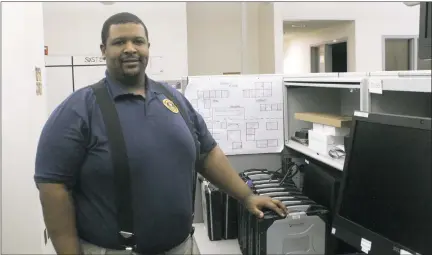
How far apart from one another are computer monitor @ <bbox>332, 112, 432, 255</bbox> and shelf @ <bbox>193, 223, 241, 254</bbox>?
2.68ft

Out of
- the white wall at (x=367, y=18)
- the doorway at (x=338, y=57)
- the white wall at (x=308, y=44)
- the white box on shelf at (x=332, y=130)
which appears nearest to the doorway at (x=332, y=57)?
the doorway at (x=338, y=57)

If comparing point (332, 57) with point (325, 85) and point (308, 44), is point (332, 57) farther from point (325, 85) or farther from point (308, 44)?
point (325, 85)

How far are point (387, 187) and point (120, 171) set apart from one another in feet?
2.48

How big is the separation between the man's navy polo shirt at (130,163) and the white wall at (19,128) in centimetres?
193

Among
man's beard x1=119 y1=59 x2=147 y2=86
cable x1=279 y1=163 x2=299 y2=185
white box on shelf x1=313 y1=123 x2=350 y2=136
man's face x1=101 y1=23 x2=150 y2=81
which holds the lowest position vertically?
cable x1=279 y1=163 x2=299 y2=185

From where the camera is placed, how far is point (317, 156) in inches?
75.6

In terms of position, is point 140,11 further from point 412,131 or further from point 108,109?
point 412,131

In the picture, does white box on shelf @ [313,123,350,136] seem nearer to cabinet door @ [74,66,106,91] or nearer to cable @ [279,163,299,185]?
cable @ [279,163,299,185]

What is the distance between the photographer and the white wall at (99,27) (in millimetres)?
4902

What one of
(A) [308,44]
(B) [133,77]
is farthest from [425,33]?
(A) [308,44]

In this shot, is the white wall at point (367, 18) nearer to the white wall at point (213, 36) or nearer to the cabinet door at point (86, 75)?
the white wall at point (213, 36)

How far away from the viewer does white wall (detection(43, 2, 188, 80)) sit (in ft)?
16.1

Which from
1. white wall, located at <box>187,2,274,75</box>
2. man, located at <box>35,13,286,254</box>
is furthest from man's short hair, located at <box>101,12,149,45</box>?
white wall, located at <box>187,2,274,75</box>

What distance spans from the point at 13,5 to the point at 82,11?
191 cm
